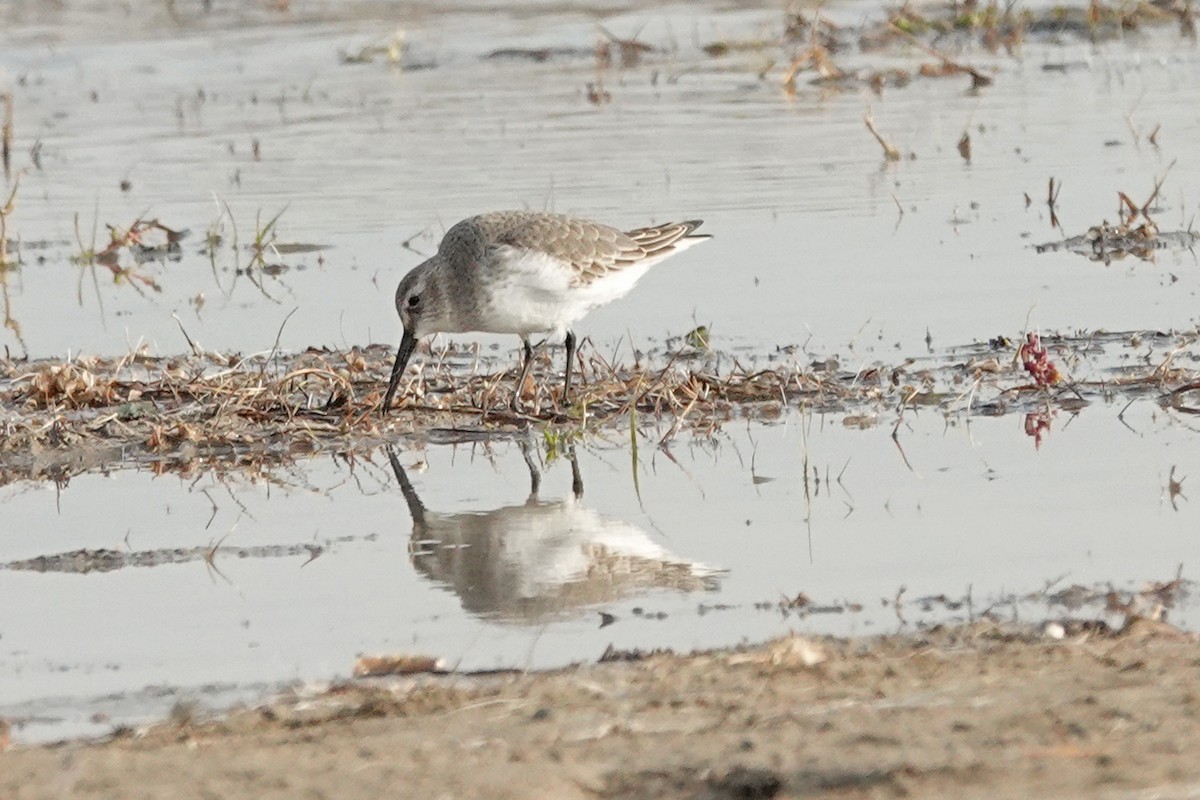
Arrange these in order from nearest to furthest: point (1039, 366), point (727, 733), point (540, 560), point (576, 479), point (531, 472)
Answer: point (727, 733) → point (540, 560) → point (576, 479) → point (531, 472) → point (1039, 366)

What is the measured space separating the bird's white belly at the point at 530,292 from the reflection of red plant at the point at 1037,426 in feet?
6.79

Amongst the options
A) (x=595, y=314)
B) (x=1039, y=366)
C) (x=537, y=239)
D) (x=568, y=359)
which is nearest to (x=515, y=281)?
(x=537, y=239)

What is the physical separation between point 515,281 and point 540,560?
2562 millimetres

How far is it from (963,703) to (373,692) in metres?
1.54

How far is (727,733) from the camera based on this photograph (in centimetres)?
480

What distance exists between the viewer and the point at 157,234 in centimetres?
1335

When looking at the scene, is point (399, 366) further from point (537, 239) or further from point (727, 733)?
point (727, 733)

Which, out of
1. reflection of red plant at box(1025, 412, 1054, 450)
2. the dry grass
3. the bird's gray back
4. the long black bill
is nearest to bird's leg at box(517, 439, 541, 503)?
the dry grass

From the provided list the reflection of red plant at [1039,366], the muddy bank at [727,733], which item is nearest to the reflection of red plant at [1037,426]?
the reflection of red plant at [1039,366]

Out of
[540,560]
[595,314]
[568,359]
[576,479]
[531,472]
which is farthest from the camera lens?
[595,314]

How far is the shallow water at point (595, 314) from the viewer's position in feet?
20.8

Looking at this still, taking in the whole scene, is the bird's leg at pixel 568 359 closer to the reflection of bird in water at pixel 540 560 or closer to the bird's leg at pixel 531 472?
the bird's leg at pixel 531 472

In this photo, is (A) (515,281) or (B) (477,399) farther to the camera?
(A) (515,281)

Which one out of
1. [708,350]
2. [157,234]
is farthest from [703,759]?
[157,234]
